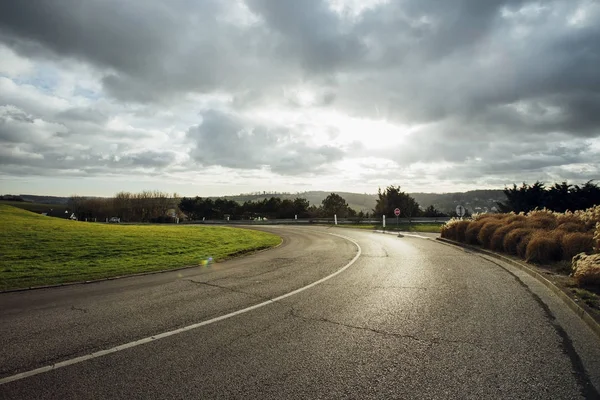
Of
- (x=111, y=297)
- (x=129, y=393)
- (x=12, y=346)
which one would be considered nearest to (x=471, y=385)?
(x=129, y=393)

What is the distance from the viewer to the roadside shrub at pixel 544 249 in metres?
11.2

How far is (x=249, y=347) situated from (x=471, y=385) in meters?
2.71

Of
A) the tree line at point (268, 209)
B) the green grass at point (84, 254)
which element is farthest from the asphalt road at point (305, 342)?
the tree line at point (268, 209)

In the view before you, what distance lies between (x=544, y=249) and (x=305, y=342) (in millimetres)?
10487

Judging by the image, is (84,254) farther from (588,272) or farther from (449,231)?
(449,231)

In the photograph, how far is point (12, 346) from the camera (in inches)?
184

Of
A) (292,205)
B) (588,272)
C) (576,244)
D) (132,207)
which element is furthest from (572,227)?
(132,207)

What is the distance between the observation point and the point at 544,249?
1127cm

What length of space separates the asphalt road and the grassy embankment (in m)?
0.97

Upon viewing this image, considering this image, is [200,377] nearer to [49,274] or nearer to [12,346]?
[12,346]

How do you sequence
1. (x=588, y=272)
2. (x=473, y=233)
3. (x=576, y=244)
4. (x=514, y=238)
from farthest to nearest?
(x=473, y=233) < (x=514, y=238) < (x=576, y=244) < (x=588, y=272)

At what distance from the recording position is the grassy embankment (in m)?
7.54

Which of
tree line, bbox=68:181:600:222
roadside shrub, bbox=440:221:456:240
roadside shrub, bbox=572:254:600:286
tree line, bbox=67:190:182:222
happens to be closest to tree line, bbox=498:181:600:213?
tree line, bbox=68:181:600:222

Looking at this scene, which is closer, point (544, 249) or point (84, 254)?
point (544, 249)
